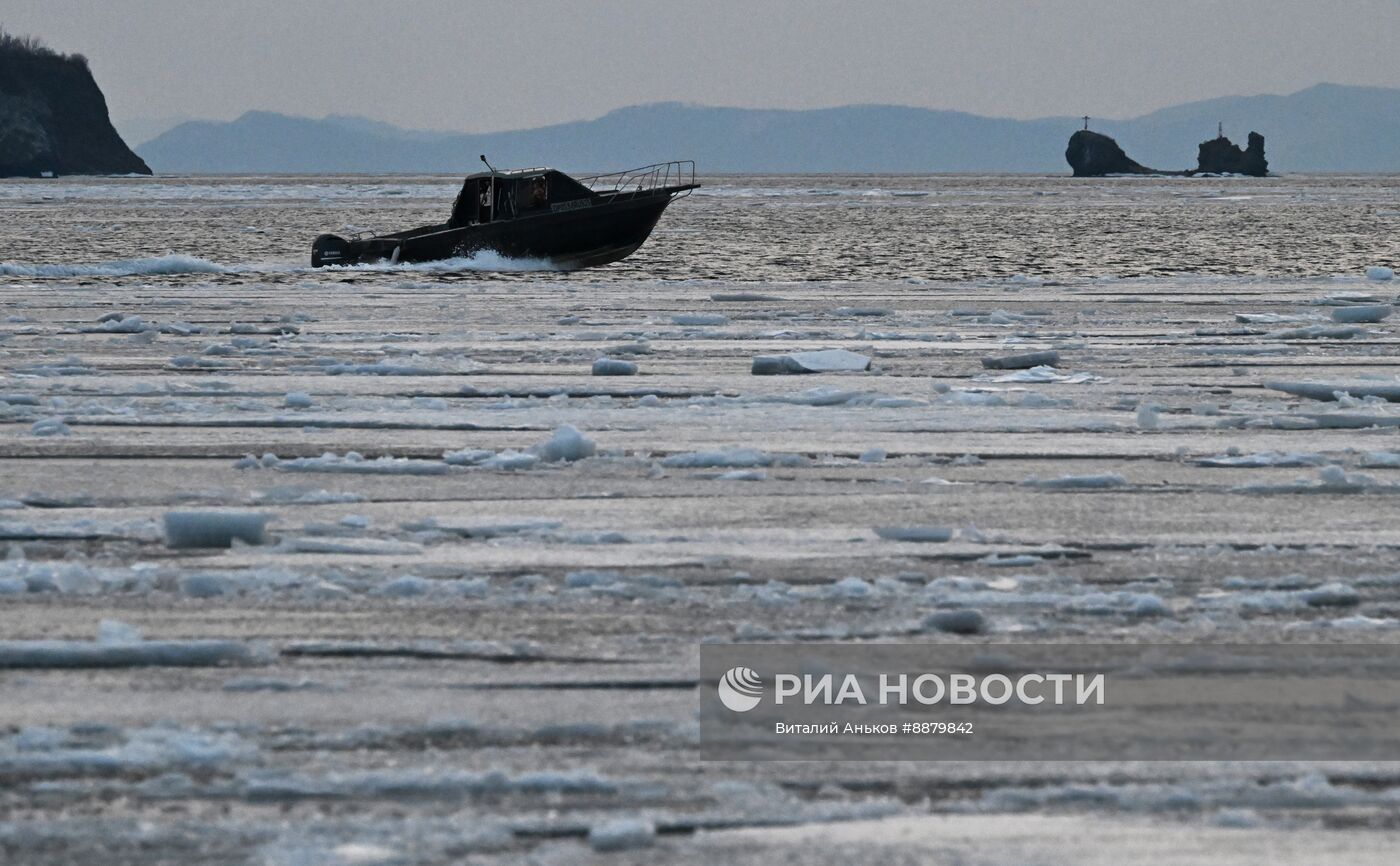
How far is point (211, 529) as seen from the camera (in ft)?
18.6

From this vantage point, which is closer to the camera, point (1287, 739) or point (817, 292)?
point (1287, 739)

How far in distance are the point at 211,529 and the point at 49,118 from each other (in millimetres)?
197718

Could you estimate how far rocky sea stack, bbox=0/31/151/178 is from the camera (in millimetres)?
179750

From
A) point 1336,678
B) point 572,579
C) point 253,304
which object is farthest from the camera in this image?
point 253,304

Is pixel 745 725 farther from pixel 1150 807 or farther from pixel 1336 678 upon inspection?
pixel 1336 678

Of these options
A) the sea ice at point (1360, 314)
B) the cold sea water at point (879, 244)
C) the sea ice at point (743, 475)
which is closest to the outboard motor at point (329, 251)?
the cold sea water at point (879, 244)

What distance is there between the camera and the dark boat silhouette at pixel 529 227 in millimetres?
28172

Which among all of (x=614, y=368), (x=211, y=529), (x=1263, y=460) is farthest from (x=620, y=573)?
(x=614, y=368)

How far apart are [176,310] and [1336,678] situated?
15.5 m

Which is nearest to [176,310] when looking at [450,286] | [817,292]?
[450,286]

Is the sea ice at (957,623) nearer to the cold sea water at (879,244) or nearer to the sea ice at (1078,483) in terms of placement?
the sea ice at (1078,483)

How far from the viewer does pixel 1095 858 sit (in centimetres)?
317

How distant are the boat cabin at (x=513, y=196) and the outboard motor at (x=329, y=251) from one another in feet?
6.71

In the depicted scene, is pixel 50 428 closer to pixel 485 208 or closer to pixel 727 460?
pixel 727 460
